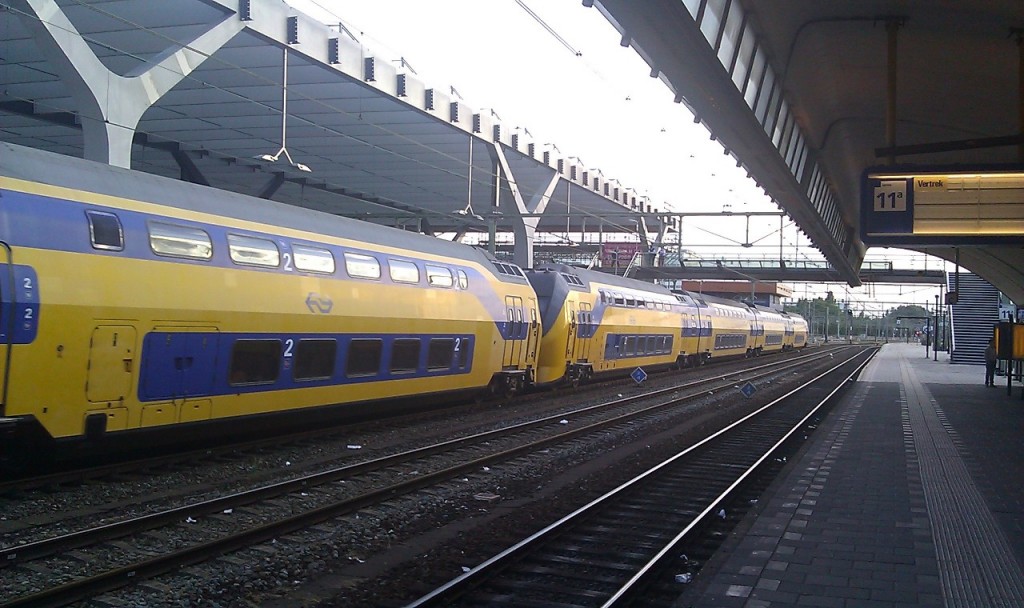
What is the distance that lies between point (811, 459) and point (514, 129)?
24.9 m

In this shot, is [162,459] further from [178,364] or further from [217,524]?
[217,524]

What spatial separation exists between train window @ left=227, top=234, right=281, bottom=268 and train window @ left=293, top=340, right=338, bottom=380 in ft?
4.47

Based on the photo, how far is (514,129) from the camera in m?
36.8

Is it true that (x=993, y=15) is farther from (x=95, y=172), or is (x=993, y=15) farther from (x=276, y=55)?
(x=276, y=55)

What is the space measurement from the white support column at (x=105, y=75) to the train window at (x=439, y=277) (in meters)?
7.58

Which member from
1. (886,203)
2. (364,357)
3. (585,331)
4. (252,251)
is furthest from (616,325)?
(886,203)

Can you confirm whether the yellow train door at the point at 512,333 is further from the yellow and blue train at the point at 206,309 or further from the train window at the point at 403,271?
the train window at the point at 403,271

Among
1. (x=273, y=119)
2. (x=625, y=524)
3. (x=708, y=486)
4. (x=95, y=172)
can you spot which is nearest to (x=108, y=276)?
(x=95, y=172)

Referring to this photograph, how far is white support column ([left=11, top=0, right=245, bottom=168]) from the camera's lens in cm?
1786

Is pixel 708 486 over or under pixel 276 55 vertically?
under

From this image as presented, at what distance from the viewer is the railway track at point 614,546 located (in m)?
7.16

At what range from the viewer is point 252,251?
12.7 meters

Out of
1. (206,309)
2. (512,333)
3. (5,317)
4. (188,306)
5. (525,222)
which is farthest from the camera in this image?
(525,222)

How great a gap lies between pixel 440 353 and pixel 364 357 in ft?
9.13
